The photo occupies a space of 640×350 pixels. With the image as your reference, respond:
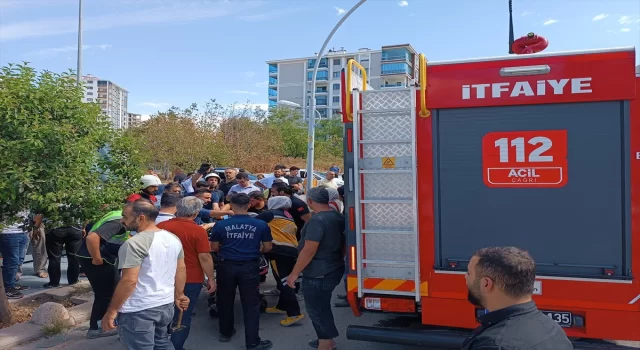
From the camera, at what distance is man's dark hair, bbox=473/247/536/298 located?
1926mm

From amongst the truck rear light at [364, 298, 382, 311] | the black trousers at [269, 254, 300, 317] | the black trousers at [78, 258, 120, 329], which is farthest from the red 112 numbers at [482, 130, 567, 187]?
the black trousers at [78, 258, 120, 329]

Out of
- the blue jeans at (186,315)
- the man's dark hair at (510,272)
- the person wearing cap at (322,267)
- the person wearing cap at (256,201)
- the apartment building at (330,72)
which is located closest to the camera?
the man's dark hair at (510,272)

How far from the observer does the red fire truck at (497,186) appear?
365cm

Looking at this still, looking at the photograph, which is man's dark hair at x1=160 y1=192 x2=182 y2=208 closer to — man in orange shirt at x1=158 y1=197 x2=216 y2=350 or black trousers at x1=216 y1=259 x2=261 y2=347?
man in orange shirt at x1=158 y1=197 x2=216 y2=350

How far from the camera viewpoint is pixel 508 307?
1896 millimetres

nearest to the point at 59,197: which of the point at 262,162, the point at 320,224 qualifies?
the point at 320,224

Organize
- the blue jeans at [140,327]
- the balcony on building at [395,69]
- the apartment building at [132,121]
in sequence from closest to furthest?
the blue jeans at [140,327] < the apartment building at [132,121] < the balcony on building at [395,69]

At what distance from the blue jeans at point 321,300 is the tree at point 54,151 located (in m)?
2.72

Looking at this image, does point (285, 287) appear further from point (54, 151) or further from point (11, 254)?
point (11, 254)

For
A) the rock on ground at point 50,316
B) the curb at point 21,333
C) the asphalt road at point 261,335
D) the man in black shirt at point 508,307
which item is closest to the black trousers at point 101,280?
the asphalt road at point 261,335

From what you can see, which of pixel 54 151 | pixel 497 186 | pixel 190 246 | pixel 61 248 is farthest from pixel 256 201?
pixel 497 186

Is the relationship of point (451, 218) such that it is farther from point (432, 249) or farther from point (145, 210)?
point (145, 210)

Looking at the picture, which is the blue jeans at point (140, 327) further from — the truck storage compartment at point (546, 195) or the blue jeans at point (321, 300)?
the truck storage compartment at point (546, 195)

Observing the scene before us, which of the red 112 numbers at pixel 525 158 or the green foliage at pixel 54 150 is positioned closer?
the red 112 numbers at pixel 525 158
